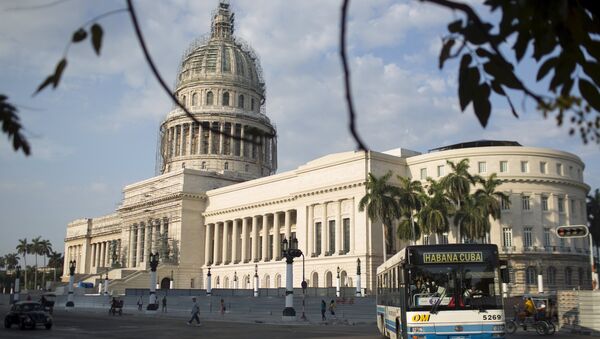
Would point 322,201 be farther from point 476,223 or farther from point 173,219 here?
point 173,219

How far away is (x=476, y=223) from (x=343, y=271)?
18377mm

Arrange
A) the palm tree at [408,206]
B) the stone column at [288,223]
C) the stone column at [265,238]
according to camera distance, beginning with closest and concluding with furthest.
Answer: the palm tree at [408,206] → the stone column at [288,223] → the stone column at [265,238]

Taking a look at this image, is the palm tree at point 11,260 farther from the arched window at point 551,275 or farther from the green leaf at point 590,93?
the green leaf at point 590,93

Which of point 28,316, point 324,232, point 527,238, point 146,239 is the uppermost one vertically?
Answer: point 146,239

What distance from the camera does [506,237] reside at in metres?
67.5

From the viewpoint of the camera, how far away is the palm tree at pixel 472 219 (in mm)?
57344

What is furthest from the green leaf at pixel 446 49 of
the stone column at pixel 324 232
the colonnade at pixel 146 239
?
the colonnade at pixel 146 239

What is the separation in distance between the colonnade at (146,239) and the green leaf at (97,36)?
299 feet

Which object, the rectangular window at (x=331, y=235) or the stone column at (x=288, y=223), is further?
the stone column at (x=288, y=223)

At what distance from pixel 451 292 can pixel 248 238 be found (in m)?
73.4

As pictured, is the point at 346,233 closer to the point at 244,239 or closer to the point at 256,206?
the point at 256,206

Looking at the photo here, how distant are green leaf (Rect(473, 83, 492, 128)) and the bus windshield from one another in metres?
15.0

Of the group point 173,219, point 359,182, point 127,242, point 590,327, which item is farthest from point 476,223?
point 127,242

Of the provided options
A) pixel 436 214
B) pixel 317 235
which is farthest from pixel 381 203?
pixel 317 235
